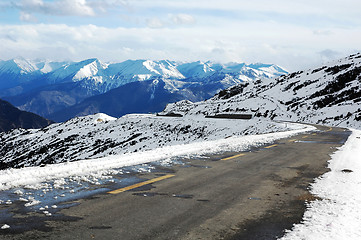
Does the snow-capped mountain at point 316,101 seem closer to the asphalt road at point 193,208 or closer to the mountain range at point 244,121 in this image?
the mountain range at point 244,121

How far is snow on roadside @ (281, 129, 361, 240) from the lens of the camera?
4.60 metres

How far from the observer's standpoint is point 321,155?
1366 cm

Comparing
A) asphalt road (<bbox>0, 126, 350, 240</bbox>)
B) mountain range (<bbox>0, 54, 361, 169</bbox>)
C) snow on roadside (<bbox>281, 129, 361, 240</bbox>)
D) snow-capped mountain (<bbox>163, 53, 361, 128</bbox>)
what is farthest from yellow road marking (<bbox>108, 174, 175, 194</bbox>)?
snow-capped mountain (<bbox>163, 53, 361, 128</bbox>)

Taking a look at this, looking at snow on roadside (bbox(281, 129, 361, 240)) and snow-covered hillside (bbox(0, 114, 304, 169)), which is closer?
snow on roadside (bbox(281, 129, 361, 240))

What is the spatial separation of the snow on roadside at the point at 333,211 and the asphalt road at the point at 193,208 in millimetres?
211

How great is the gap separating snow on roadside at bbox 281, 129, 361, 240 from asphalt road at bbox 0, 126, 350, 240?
8.3 inches

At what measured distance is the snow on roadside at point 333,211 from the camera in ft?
15.1

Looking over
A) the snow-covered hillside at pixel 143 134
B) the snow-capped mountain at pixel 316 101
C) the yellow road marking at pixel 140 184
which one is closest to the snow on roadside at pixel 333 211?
the yellow road marking at pixel 140 184

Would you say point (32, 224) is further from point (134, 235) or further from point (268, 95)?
point (268, 95)

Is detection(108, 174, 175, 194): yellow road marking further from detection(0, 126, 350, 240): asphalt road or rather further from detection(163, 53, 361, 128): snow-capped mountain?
detection(163, 53, 361, 128): snow-capped mountain

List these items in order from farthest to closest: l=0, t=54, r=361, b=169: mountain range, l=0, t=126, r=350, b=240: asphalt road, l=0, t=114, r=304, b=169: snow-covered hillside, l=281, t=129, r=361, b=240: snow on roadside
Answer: l=0, t=54, r=361, b=169: mountain range → l=0, t=114, r=304, b=169: snow-covered hillside → l=281, t=129, r=361, b=240: snow on roadside → l=0, t=126, r=350, b=240: asphalt road

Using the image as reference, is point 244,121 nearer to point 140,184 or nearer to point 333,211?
point 140,184

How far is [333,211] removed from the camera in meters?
5.69

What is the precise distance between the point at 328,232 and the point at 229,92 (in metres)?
132
